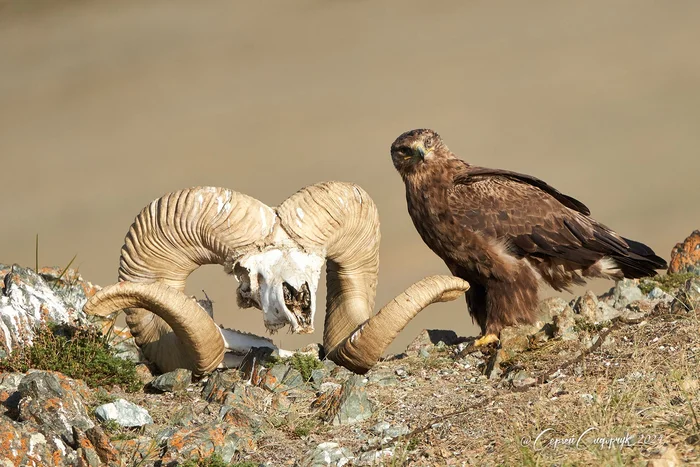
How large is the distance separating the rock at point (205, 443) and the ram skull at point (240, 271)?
65.3 inches

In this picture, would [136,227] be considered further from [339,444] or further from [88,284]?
[339,444]

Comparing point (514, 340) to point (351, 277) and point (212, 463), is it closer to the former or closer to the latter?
point (351, 277)

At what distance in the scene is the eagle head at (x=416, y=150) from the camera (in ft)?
44.3

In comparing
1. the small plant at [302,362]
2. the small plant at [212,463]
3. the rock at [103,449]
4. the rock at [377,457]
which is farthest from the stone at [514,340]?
the rock at [103,449]

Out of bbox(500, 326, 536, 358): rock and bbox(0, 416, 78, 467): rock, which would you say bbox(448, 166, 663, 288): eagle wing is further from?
bbox(0, 416, 78, 467): rock

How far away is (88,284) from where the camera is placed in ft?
43.4

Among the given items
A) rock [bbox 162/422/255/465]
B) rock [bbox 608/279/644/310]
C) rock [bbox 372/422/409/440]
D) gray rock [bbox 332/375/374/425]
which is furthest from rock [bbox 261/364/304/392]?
rock [bbox 608/279/644/310]

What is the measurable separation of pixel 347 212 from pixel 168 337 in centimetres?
248

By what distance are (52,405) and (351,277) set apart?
15.0ft

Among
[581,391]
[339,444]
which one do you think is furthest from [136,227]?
[581,391]

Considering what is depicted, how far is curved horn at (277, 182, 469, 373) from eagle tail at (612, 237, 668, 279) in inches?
123

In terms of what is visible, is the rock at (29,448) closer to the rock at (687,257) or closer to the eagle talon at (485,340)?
the eagle talon at (485,340)

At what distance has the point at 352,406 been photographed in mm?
10391
